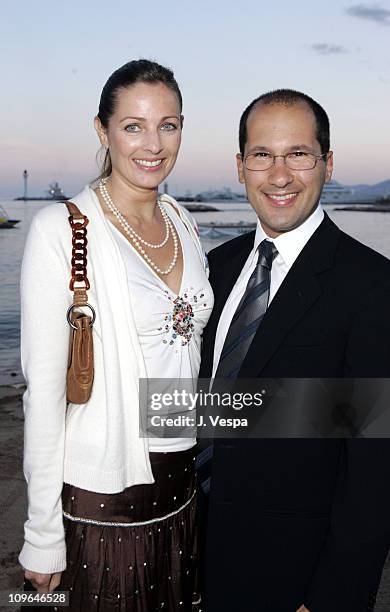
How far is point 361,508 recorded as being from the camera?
6.86ft

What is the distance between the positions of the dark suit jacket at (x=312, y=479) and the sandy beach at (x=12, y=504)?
0.19 meters

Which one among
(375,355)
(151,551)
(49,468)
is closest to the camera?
(375,355)

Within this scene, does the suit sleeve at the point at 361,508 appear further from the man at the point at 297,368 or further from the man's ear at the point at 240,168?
the man's ear at the point at 240,168

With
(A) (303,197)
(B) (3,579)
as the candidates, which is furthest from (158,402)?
(B) (3,579)

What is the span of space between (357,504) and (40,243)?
134 centimetres

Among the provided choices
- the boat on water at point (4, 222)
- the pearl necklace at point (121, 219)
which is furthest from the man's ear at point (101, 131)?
the boat on water at point (4, 222)

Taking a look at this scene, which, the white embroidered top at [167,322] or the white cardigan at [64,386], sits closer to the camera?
the white cardigan at [64,386]

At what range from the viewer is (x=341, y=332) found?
212 cm

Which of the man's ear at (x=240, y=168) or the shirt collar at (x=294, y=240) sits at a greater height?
the man's ear at (x=240, y=168)

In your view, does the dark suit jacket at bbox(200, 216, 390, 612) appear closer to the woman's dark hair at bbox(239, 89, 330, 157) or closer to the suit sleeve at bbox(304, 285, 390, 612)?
the suit sleeve at bbox(304, 285, 390, 612)

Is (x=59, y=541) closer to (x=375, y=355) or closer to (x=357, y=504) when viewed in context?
(x=357, y=504)

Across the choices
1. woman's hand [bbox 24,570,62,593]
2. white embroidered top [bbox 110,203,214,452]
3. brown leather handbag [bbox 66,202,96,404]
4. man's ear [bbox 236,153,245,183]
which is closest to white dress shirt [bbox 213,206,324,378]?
white embroidered top [bbox 110,203,214,452]

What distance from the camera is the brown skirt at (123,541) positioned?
2.35 m

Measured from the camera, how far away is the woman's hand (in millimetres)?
2270
